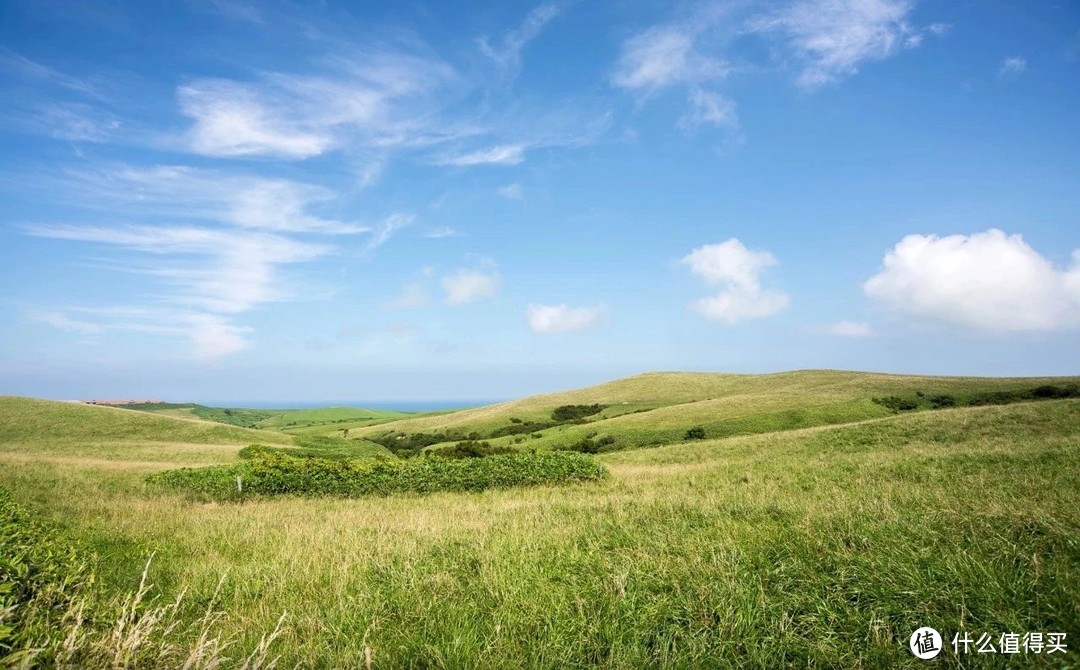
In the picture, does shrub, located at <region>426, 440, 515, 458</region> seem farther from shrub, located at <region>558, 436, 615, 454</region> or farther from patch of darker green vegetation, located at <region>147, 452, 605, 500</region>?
shrub, located at <region>558, 436, 615, 454</region>

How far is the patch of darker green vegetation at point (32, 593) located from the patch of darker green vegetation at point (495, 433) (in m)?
66.1

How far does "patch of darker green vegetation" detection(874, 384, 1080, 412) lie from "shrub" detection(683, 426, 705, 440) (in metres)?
20.0

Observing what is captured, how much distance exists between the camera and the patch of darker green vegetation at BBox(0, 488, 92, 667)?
3.90 meters

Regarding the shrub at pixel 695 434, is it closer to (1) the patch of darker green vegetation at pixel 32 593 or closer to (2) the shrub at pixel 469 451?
(2) the shrub at pixel 469 451

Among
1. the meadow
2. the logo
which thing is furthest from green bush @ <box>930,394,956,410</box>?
the logo

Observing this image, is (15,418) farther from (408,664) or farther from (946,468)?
(946,468)

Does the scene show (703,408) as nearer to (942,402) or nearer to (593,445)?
(593,445)

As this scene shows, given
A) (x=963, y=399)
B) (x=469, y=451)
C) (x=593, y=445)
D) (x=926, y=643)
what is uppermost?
(x=926, y=643)

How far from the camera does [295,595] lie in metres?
7.18

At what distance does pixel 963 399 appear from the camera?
5275 centimetres

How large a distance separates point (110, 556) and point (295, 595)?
521cm

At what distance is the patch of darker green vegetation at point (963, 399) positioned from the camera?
154ft

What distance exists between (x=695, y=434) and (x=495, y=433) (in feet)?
118

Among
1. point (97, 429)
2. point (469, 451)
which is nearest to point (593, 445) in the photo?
point (469, 451)
